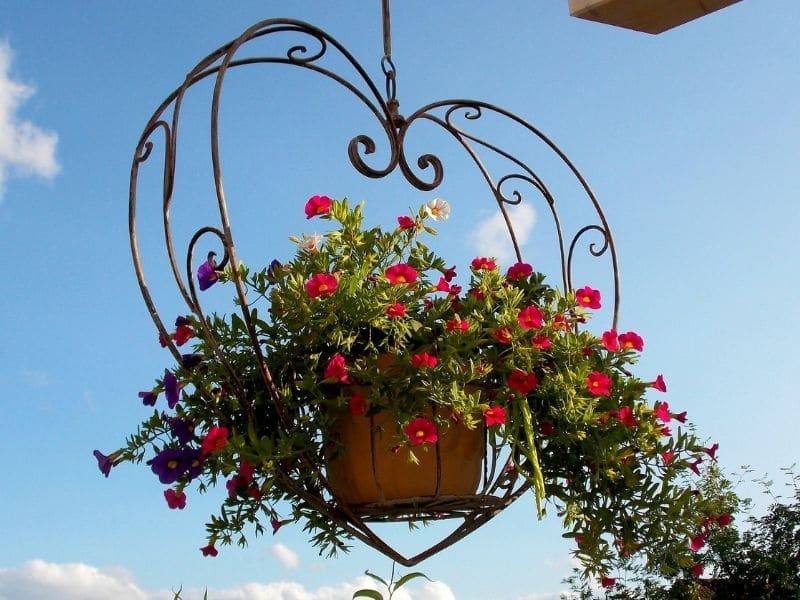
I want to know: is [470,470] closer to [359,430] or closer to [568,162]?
[359,430]

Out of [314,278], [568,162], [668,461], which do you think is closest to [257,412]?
[314,278]

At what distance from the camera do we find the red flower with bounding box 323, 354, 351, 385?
1.58 metres

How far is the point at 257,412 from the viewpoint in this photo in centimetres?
171

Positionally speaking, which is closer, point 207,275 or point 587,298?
point 207,275

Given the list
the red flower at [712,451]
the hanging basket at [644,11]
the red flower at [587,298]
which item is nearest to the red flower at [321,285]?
the red flower at [587,298]

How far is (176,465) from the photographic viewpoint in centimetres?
171

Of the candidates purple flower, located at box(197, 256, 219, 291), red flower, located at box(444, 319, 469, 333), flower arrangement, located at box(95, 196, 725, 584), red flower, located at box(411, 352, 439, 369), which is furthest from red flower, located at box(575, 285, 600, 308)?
purple flower, located at box(197, 256, 219, 291)

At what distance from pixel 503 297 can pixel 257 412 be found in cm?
55

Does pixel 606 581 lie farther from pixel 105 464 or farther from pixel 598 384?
pixel 105 464

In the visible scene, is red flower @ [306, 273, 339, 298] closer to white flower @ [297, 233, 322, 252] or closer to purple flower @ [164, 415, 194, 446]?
white flower @ [297, 233, 322, 252]

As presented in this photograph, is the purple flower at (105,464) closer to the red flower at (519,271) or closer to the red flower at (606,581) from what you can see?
the red flower at (519,271)

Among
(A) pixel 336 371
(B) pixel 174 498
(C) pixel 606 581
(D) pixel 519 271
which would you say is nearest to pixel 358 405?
(A) pixel 336 371

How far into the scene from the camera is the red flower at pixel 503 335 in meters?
1.70

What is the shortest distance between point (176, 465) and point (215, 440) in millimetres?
179
